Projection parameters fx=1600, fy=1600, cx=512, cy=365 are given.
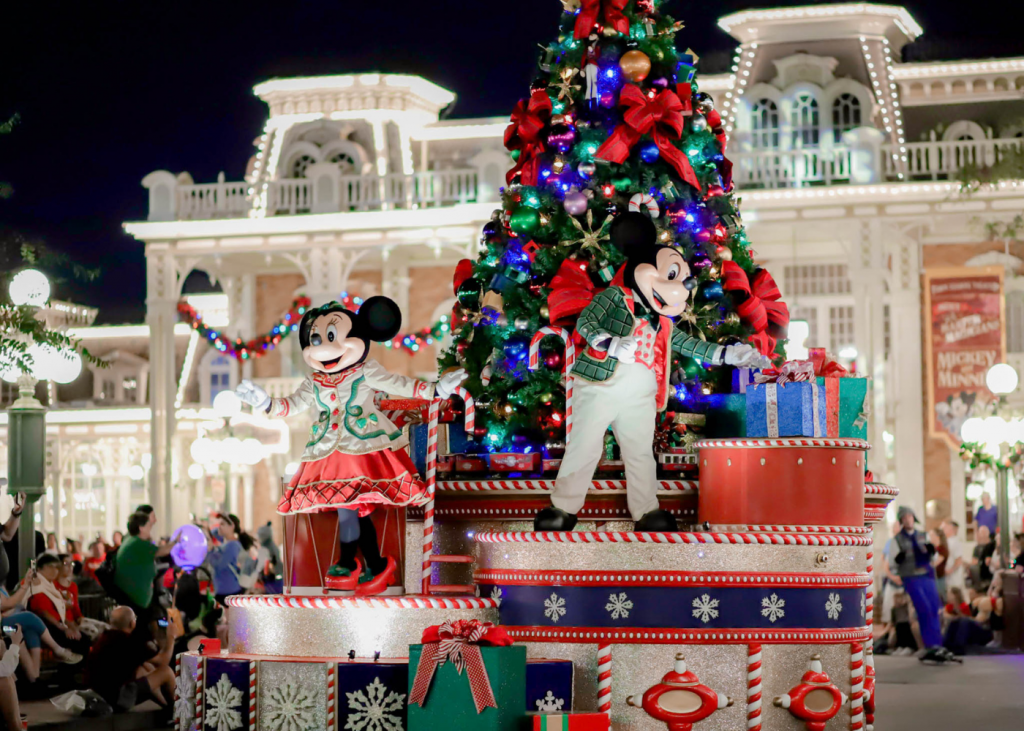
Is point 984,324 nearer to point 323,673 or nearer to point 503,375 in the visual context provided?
point 503,375

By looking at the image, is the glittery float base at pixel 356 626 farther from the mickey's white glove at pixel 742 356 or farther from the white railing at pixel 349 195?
the white railing at pixel 349 195

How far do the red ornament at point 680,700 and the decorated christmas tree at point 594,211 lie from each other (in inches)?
71.9

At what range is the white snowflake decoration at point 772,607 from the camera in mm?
7293

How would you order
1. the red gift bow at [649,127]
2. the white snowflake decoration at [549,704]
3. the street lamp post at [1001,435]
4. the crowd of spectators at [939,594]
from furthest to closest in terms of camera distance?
the street lamp post at [1001,435]
the crowd of spectators at [939,594]
the red gift bow at [649,127]
the white snowflake decoration at [549,704]

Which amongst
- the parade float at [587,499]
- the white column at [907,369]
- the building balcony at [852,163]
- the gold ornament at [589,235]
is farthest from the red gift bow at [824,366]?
the white column at [907,369]

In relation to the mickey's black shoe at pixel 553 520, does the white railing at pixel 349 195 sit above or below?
above

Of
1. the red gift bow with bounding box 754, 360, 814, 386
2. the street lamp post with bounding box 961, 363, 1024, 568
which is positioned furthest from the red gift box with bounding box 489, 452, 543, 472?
the street lamp post with bounding box 961, 363, 1024, 568

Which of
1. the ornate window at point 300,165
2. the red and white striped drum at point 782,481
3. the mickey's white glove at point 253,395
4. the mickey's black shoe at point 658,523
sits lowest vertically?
the mickey's black shoe at point 658,523

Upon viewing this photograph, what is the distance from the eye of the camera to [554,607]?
723 cm

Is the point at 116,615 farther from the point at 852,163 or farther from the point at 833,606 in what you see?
the point at 852,163

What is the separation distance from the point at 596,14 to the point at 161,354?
15102 mm

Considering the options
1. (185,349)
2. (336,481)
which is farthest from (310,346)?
(185,349)

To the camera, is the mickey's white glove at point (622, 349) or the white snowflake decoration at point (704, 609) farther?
the mickey's white glove at point (622, 349)

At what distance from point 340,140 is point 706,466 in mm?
17972
